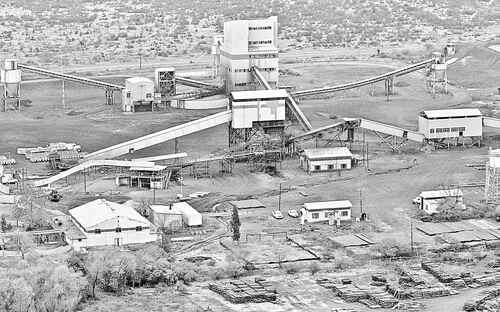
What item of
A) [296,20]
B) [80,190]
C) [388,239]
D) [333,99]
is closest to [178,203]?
[80,190]

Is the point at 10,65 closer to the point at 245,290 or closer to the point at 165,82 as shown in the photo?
the point at 165,82

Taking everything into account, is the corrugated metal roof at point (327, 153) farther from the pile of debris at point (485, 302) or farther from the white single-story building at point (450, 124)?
the pile of debris at point (485, 302)

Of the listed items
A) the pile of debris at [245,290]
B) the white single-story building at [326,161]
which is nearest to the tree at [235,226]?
the pile of debris at [245,290]

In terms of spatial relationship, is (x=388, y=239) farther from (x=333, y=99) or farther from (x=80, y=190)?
(x=333, y=99)

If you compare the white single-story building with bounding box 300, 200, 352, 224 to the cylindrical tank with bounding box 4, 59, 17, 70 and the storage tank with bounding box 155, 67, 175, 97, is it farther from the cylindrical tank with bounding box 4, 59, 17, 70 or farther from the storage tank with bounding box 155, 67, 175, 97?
the cylindrical tank with bounding box 4, 59, 17, 70

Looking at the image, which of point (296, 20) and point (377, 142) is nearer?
point (377, 142)

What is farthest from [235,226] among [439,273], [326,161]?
[326,161]

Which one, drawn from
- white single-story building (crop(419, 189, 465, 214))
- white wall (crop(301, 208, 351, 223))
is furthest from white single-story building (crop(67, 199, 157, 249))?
white single-story building (crop(419, 189, 465, 214))

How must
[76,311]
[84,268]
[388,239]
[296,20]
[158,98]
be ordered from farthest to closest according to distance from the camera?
[296,20] → [158,98] → [388,239] → [84,268] → [76,311]
